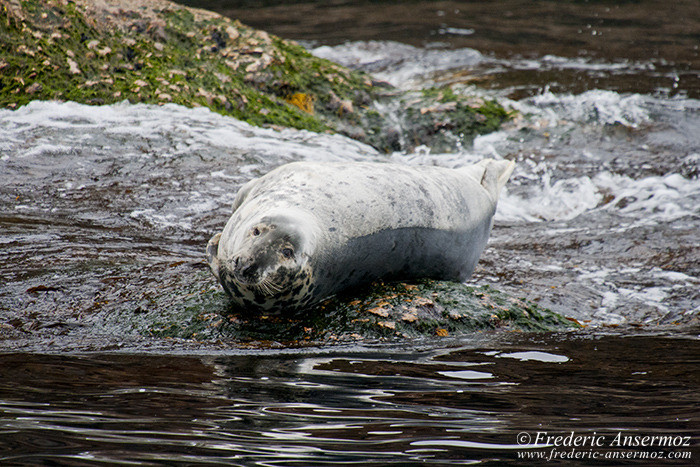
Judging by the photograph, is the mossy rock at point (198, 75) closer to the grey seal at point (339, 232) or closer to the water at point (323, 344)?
the water at point (323, 344)

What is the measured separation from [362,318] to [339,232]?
1.42 feet

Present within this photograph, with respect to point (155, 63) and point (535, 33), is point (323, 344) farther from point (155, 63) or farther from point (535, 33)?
point (535, 33)

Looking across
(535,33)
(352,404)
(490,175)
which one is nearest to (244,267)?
(352,404)

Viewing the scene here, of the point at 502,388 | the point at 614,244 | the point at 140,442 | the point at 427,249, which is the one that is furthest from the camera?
the point at 614,244

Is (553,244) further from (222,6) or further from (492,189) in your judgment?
(222,6)

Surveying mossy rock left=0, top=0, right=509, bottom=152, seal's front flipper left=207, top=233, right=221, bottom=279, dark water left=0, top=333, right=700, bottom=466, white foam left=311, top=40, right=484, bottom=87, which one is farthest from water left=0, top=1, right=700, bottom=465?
white foam left=311, top=40, right=484, bottom=87

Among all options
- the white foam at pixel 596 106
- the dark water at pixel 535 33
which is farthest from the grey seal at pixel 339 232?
the dark water at pixel 535 33

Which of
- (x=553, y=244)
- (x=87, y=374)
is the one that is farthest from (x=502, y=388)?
(x=553, y=244)

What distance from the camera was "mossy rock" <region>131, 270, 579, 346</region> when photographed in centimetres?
351

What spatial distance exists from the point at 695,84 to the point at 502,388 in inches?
389

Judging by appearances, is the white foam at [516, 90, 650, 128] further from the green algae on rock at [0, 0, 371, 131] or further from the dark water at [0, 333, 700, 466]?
the dark water at [0, 333, 700, 466]

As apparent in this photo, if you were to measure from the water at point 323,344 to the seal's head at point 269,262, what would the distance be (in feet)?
0.77

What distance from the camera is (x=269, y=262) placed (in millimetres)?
3309

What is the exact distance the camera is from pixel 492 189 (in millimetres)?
5125
